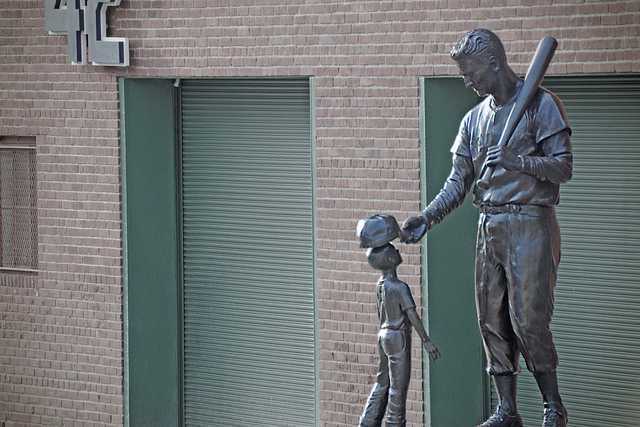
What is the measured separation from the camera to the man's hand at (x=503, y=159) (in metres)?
9.14

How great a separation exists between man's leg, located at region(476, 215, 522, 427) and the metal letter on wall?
6.25 m

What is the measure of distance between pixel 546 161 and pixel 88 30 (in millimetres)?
6983

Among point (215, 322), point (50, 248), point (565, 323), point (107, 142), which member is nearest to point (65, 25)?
point (107, 142)

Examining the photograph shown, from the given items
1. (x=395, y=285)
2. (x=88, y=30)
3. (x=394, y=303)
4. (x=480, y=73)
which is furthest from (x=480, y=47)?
(x=88, y=30)

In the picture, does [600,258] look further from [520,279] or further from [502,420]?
[520,279]

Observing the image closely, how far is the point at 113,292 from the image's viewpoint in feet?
50.0

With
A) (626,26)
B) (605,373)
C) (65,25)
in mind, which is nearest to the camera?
(626,26)

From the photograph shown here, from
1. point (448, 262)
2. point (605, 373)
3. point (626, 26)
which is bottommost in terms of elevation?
point (605, 373)

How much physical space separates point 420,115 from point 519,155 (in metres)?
4.00

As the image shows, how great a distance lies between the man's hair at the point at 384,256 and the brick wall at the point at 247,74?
11.1 ft

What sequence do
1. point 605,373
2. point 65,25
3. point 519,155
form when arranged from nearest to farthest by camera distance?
point 519,155
point 605,373
point 65,25

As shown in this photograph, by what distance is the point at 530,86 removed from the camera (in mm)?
9281

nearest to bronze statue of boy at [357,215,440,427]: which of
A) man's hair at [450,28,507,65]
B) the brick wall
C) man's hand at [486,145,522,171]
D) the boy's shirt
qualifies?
the boy's shirt

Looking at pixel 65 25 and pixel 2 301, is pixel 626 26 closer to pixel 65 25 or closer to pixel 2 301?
pixel 65 25
